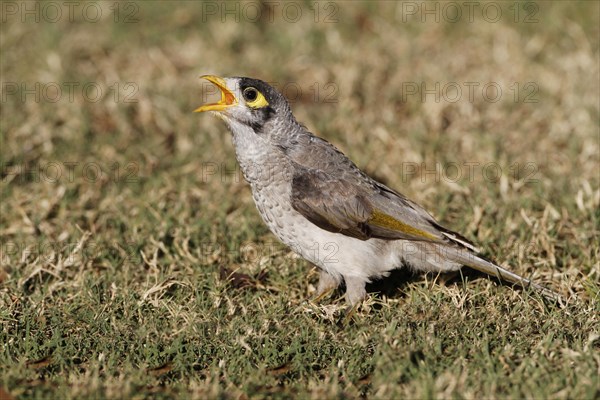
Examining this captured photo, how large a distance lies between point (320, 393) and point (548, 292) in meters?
1.85

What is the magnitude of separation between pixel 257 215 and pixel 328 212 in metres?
1.46

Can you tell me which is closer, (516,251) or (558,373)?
(558,373)

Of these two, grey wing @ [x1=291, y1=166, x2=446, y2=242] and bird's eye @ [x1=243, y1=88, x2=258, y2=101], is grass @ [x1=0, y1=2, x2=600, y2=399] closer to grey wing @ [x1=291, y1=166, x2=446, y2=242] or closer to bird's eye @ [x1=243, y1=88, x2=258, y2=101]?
grey wing @ [x1=291, y1=166, x2=446, y2=242]

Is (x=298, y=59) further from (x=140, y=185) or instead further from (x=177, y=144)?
(x=140, y=185)

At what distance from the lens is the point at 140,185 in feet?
24.3

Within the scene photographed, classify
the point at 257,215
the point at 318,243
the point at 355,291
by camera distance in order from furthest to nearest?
the point at 257,215
the point at 355,291
the point at 318,243

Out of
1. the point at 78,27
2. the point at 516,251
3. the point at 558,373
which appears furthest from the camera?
the point at 78,27

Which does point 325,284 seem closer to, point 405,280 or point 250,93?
point 405,280

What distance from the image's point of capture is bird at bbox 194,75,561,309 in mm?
5594

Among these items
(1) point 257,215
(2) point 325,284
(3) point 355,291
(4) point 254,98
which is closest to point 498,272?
(3) point 355,291

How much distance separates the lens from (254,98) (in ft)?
18.9

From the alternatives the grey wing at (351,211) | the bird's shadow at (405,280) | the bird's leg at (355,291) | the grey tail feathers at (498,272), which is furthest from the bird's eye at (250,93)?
the grey tail feathers at (498,272)

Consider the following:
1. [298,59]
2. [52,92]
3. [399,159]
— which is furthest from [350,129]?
[52,92]

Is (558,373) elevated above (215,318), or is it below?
above
